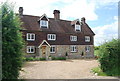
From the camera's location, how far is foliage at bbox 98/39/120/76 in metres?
12.3

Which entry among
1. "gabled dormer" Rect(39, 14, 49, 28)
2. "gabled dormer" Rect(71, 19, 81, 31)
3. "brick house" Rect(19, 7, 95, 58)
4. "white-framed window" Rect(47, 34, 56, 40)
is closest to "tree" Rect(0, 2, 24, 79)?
"brick house" Rect(19, 7, 95, 58)

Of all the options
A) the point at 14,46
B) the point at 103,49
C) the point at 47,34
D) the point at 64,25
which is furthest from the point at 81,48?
the point at 14,46

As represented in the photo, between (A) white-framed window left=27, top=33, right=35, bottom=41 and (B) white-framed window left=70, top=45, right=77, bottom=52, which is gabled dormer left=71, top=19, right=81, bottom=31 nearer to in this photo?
(B) white-framed window left=70, top=45, right=77, bottom=52

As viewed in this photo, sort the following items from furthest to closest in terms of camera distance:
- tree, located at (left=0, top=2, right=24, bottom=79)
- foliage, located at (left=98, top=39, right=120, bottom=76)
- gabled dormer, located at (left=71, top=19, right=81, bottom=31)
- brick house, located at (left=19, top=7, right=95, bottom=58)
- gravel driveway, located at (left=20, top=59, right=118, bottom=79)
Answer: gabled dormer, located at (left=71, top=19, right=81, bottom=31) < brick house, located at (left=19, top=7, right=95, bottom=58) < foliage, located at (left=98, top=39, right=120, bottom=76) < gravel driveway, located at (left=20, top=59, right=118, bottom=79) < tree, located at (left=0, top=2, right=24, bottom=79)

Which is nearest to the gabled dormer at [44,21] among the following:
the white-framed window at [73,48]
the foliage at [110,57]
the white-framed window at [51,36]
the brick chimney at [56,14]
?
the white-framed window at [51,36]

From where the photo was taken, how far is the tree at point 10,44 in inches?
315

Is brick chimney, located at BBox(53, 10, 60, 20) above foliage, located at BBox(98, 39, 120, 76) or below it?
above

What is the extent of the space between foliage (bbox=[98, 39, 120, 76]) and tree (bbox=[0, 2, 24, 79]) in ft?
23.8

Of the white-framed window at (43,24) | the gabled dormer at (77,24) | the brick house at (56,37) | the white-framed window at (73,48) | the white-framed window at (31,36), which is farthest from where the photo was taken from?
the gabled dormer at (77,24)

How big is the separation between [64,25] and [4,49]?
27193mm

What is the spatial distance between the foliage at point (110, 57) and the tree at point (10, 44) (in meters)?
7.25

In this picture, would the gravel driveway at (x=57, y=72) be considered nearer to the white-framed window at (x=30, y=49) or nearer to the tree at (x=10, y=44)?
the tree at (x=10, y=44)

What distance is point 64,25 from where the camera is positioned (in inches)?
1361

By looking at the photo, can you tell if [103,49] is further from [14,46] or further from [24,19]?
[24,19]
